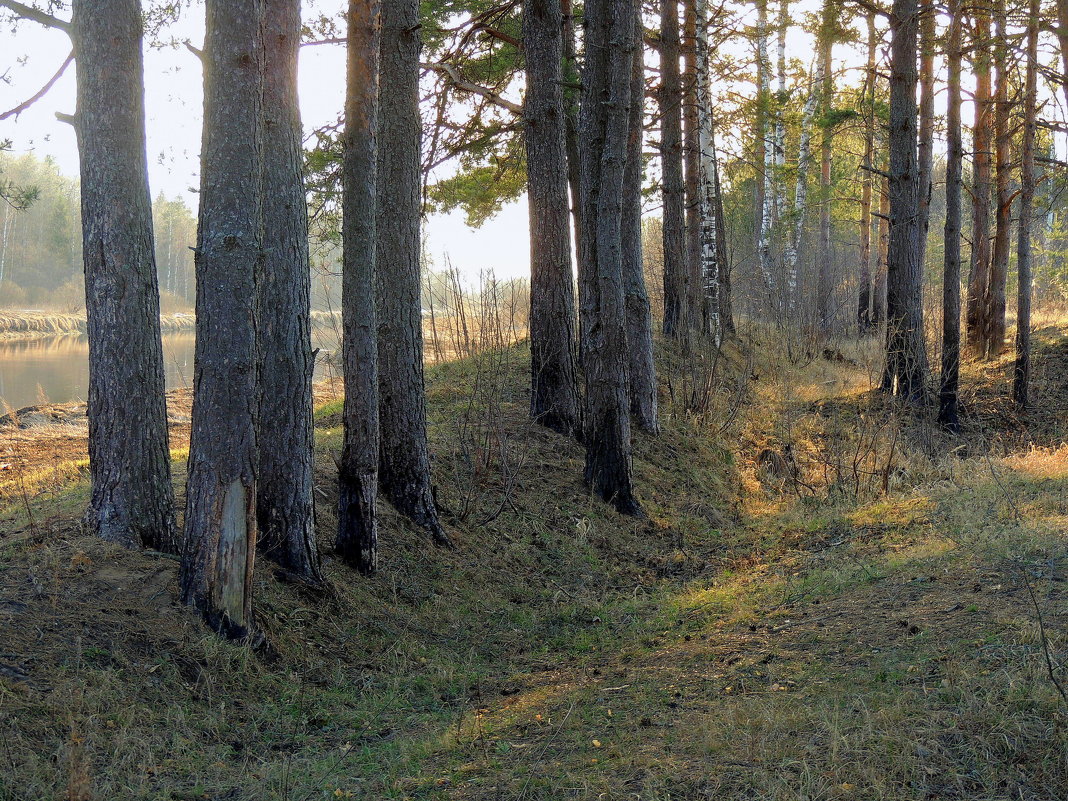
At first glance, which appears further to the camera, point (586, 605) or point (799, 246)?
point (799, 246)

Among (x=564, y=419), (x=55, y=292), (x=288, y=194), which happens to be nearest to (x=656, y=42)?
(x=564, y=419)

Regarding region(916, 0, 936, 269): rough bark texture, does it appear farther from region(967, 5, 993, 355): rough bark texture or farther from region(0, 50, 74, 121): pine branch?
region(0, 50, 74, 121): pine branch

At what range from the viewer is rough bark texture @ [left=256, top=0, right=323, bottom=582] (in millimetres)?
5676

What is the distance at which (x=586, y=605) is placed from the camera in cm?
699

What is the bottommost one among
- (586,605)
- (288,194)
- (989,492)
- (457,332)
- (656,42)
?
(586,605)

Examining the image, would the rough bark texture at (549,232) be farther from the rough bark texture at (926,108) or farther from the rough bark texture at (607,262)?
the rough bark texture at (926,108)

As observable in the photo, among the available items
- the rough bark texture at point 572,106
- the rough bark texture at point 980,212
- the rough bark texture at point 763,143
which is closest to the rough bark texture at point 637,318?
the rough bark texture at point 572,106

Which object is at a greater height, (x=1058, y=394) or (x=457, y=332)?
(x=457, y=332)

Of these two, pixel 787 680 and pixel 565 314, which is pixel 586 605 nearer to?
pixel 787 680

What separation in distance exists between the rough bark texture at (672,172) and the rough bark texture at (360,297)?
9.22 meters

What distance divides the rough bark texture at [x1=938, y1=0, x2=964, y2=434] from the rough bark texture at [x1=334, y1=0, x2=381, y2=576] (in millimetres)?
10370

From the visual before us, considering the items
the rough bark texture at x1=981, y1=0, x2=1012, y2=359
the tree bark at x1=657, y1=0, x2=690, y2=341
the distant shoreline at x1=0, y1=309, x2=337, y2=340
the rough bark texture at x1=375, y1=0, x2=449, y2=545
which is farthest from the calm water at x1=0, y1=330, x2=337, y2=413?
the rough bark texture at x1=981, y1=0, x2=1012, y2=359

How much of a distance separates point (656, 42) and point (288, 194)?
1072 cm

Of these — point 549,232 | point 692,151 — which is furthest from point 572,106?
point 692,151
